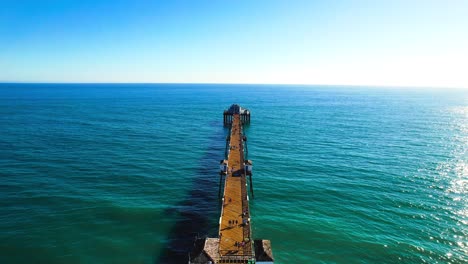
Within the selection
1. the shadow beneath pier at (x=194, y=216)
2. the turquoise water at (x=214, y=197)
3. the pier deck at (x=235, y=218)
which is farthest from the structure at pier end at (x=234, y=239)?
the turquoise water at (x=214, y=197)

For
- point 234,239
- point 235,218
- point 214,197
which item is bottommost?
point 214,197

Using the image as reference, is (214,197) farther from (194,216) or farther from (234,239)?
(234,239)

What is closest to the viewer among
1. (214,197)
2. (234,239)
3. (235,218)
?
(234,239)

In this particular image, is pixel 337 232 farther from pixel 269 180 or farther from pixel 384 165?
pixel 384 165

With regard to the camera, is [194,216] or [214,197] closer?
[194,216]

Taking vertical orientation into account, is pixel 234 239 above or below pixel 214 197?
above

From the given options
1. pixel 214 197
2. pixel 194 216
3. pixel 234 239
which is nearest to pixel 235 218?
pixel 234 239

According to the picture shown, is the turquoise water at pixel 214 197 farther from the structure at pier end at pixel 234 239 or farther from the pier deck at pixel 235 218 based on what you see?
the structure at pier end at pixel 234 239

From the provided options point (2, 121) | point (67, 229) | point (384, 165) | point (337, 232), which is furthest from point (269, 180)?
A: point (2, 121)

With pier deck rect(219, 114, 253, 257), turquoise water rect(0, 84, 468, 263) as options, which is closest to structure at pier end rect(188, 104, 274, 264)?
pier deck rect(219, 114, 253, 257)
